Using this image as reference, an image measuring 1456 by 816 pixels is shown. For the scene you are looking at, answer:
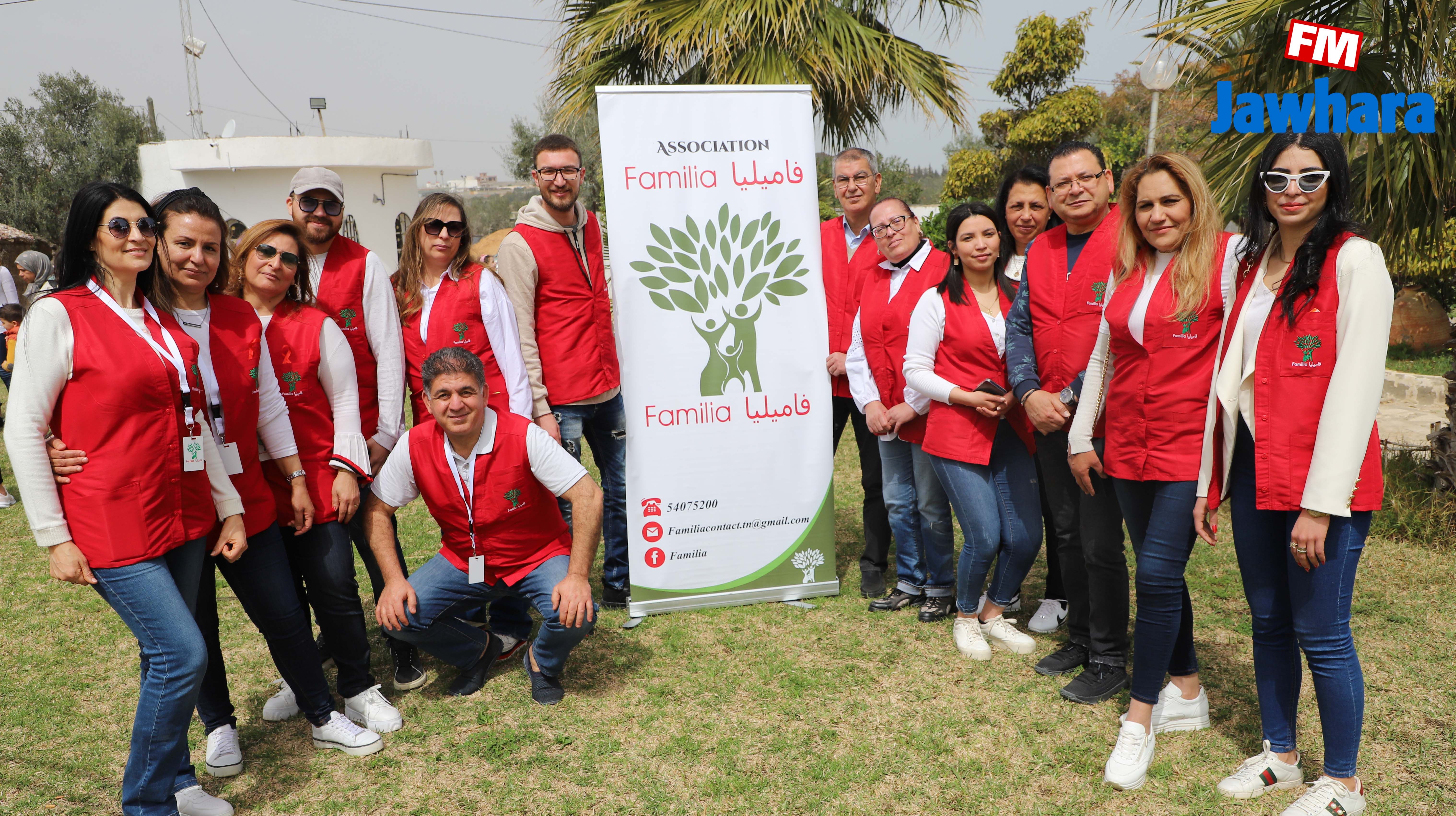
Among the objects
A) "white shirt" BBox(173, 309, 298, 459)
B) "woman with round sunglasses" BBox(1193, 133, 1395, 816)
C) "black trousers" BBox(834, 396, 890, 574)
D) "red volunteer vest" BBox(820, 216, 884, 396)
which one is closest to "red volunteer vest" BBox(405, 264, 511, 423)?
"white shirt" BBox(173, 309, 298, 459)

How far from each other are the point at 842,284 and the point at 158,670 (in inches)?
120

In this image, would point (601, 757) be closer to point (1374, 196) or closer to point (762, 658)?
point (762, 658)

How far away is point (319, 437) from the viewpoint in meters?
3.03

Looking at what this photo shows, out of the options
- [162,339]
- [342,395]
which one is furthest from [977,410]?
[162,339]

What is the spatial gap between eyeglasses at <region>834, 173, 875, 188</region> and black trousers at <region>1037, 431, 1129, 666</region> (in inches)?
60.7

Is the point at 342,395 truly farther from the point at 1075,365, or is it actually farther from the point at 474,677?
the point at 1075,365

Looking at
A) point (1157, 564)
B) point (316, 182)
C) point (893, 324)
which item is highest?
point (316, 182)

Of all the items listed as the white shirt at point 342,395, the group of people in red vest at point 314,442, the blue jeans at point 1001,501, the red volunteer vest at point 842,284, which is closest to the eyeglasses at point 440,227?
the group of people in red vest at point 314,442

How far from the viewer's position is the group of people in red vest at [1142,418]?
2.26 metres

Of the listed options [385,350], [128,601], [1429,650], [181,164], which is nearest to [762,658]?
[385,350]

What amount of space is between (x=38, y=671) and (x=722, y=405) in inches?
120

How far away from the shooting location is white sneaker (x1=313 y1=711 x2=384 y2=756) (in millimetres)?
3004

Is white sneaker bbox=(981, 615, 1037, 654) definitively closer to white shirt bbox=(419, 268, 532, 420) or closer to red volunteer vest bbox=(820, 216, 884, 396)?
red volunteer vest bbox=(820, 216, 884, 396)

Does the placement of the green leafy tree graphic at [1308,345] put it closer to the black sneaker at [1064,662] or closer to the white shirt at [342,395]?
the black sneaker at [1064,662]
